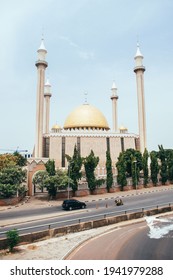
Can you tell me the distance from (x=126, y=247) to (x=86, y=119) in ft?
182

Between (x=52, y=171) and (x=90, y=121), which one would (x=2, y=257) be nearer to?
(x=52, y=171)

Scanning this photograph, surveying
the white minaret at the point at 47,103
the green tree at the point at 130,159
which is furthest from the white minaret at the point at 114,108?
the green tree at the point at 130,159

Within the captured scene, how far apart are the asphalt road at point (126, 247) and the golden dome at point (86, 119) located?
5071cm

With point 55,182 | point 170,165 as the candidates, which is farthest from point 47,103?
point 55,182

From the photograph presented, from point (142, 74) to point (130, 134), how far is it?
15.1 meters

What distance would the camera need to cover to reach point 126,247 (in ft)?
45.1

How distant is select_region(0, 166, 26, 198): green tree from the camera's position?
32.5 m

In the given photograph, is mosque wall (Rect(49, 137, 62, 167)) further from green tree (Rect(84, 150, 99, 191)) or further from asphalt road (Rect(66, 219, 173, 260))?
asphalt road (Rect(66, 219, 173, 260))

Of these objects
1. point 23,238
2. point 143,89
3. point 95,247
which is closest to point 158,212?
point 95,247

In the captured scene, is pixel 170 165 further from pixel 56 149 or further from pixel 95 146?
pixel 56 149

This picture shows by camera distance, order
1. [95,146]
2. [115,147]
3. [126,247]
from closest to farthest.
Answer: [126,247]
[95,146]
[115,147]

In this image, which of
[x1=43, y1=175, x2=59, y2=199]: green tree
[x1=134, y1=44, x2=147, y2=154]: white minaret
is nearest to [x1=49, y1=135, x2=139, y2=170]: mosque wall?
[x1=134, y1=44, x2=147, y2=154]: white minaret

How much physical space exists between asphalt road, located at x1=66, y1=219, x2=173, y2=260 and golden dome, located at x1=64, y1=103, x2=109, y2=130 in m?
50.7

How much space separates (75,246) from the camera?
547 inches
